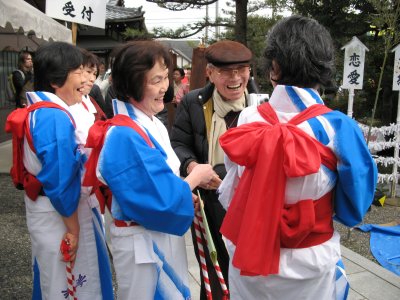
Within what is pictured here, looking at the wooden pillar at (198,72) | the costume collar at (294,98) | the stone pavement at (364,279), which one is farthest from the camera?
the wooden pillar at (198,72)

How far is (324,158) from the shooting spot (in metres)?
1.41

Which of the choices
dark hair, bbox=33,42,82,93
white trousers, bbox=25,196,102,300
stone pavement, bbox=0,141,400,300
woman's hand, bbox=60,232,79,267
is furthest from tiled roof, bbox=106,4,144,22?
woman's hand, bbox=60,232,79,267

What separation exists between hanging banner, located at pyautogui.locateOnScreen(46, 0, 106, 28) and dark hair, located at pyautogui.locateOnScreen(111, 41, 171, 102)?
3.49m

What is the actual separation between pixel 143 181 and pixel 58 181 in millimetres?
582

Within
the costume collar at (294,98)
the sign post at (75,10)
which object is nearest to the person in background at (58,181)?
the costume collar at (294,98)

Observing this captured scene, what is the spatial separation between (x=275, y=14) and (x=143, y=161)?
29.8 ft

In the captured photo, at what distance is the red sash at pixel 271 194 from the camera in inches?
53.8

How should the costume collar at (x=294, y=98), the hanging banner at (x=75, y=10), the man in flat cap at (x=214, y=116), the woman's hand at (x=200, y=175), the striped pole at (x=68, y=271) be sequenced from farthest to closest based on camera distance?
the hanging banner at (x=75, y=10) < the man in flat cap at (x=214, y=116) < the striped pole at (x=68, y=271) < the woman's hand at (x=200, y=175) < the costume collar at (x=294, y=98)

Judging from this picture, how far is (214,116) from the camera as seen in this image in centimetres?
240

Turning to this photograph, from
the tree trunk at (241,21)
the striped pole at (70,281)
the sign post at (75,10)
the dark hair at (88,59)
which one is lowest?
the striped pole at (70,281)

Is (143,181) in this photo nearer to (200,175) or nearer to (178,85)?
(200,175)

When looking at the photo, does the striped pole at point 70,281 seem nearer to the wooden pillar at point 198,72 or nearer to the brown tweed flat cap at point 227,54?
the brown tweed flat cap at point 227,54

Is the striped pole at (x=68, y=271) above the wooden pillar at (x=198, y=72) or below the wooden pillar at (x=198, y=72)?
below

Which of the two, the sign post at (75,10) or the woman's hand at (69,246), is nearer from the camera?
the woman's hand at (69,246)
